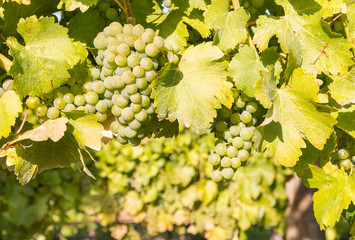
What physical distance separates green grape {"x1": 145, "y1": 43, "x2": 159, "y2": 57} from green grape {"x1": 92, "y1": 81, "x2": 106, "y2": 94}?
13 centimetres

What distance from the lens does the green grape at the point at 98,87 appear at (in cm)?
95

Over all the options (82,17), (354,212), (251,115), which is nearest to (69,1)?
(82,17)

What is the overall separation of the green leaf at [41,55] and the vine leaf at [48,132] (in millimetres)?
72

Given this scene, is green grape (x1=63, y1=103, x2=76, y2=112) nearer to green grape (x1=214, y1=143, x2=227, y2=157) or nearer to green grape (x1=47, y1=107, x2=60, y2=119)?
green grape (x1=47, y1=107, x2=60, y2=119)

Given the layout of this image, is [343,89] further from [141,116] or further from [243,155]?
[141,116]

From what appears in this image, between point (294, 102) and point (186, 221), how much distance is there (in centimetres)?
296

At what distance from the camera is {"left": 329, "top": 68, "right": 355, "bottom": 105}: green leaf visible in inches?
41.1

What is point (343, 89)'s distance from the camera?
1.05 metres

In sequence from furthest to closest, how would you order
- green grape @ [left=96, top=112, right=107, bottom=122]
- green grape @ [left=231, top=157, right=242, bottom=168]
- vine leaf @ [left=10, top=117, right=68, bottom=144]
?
1. green grape @ [left=231, top=157, right=242, bottom=168]
2. green grape @ [left=96, top=112, right=107, bottom=122]
3. vine leaf @ [left=10, top=117, right=68, bottom=144]

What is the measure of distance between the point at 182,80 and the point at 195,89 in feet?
0.12

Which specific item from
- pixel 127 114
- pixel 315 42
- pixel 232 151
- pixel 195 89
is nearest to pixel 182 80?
pixel 195 89

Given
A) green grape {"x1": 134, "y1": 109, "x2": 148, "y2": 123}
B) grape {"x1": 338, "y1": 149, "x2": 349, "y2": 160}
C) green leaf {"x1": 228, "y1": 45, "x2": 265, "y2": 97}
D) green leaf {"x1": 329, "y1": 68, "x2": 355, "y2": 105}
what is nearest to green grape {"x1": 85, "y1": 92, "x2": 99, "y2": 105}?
green grape {"x1": 134, "y1": 109, "x2": 148, "y2": 123}

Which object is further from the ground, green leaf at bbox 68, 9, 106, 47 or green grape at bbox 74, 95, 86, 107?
green leaf at bbox 68, 9, 106, 47

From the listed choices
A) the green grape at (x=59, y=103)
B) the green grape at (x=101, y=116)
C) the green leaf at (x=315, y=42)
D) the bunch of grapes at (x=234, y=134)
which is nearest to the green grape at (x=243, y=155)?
the bunch of grapes at (x=234, y=134)
